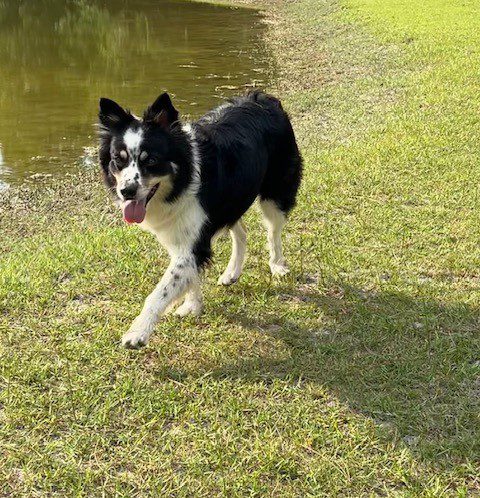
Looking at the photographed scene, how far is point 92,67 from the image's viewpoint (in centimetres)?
1512

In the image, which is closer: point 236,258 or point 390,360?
point 390,360

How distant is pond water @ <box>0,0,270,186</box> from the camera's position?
9.97 meters

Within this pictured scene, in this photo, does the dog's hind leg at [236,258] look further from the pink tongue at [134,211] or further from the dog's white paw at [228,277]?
the pink tongue at [134,211]

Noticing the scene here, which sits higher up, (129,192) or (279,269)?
(129,192)

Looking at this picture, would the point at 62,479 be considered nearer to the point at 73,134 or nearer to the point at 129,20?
the point at 73,134

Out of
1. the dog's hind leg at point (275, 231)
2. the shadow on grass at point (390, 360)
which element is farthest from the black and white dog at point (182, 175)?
the shadow on grass at point (390, 360)

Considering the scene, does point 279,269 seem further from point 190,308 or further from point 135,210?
point 135,210

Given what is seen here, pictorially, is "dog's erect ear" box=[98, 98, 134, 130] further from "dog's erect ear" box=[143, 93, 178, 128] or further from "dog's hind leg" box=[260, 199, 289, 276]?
"dog's hind leg" box=[260, 199, 289, 276]

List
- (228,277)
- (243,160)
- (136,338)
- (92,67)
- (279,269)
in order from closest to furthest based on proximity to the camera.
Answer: (136,338) → (243,160) → (228,277) → (279,269) → (92,67)

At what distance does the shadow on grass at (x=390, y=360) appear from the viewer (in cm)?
338

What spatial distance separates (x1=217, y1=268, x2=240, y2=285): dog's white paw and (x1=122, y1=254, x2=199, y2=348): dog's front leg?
85 centimetres

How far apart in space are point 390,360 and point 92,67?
13.2 metres

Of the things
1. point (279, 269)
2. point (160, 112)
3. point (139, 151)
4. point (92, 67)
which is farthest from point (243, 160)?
point (92, 67)

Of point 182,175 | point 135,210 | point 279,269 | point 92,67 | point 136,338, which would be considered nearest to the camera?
point 136,338
